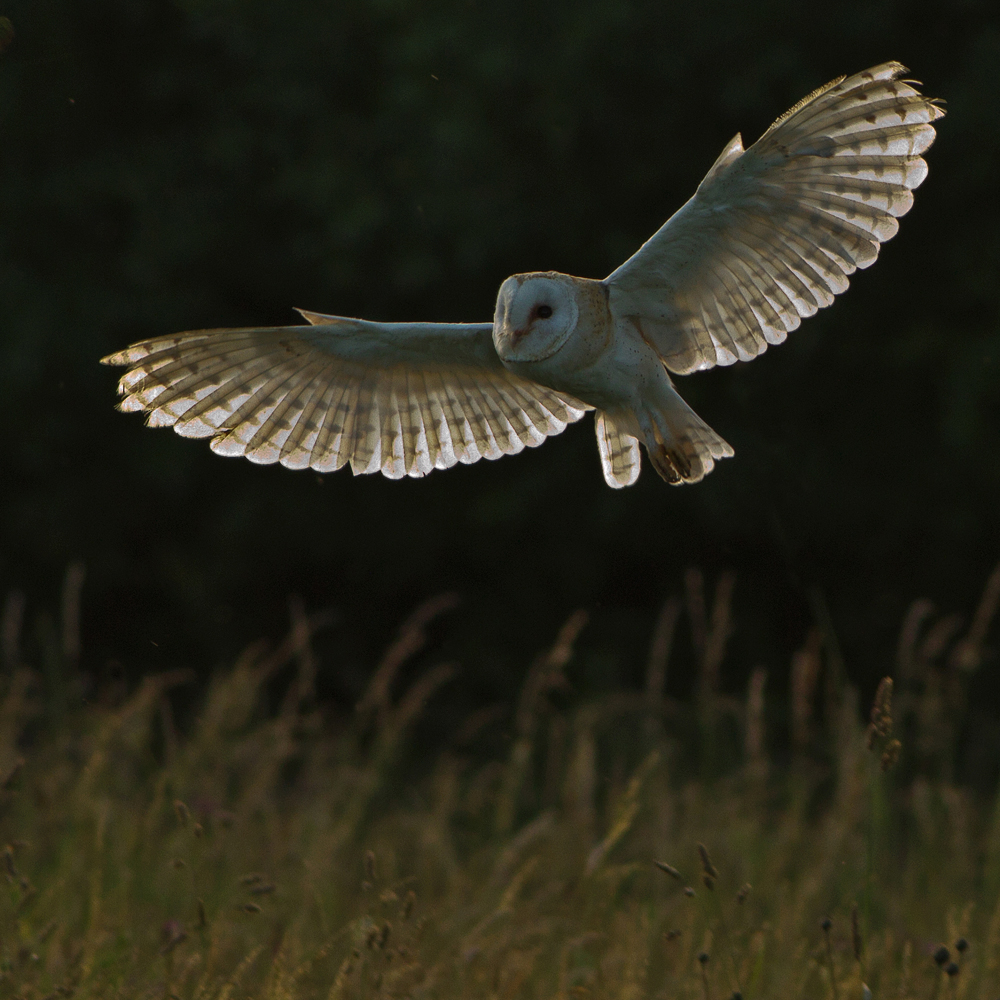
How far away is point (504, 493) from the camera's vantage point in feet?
23.0

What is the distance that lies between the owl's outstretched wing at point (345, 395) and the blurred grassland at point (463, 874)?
73 centimetres

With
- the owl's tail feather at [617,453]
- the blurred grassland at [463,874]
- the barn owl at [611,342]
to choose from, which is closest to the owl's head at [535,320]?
the barn owl at [611,342]

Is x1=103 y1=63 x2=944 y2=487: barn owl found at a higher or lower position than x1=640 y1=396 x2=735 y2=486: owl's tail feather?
higher

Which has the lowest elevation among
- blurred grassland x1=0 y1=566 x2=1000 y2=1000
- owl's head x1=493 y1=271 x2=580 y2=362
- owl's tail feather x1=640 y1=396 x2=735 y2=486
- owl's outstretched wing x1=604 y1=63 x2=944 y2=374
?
blurred grassland x1=0 y1=566 x2=1000 y2=1000

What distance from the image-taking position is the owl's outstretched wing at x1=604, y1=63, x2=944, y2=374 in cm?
223

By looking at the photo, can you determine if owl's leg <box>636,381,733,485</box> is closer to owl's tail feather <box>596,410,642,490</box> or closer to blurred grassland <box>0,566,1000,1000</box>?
owl's tail feather <box>596,410,642,490</box>

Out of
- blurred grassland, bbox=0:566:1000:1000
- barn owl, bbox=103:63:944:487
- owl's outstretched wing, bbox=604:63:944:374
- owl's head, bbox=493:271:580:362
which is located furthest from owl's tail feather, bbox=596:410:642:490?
blurred grassland, bbox=0:566:1000:1000

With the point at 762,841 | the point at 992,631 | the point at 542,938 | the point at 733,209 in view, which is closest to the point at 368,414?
the point at 733,209

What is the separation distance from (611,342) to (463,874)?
187 cm

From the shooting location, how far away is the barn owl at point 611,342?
7.34 feet

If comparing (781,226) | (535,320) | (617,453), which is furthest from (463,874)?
(781,226)

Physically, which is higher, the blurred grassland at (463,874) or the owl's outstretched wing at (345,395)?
the owl's outstretched wing at (345,395)

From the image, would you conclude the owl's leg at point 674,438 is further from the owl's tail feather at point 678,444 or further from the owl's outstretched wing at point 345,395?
the owl's outstretched wing at point 345,395

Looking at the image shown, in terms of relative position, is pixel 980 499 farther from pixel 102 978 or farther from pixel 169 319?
pixel 102 978
